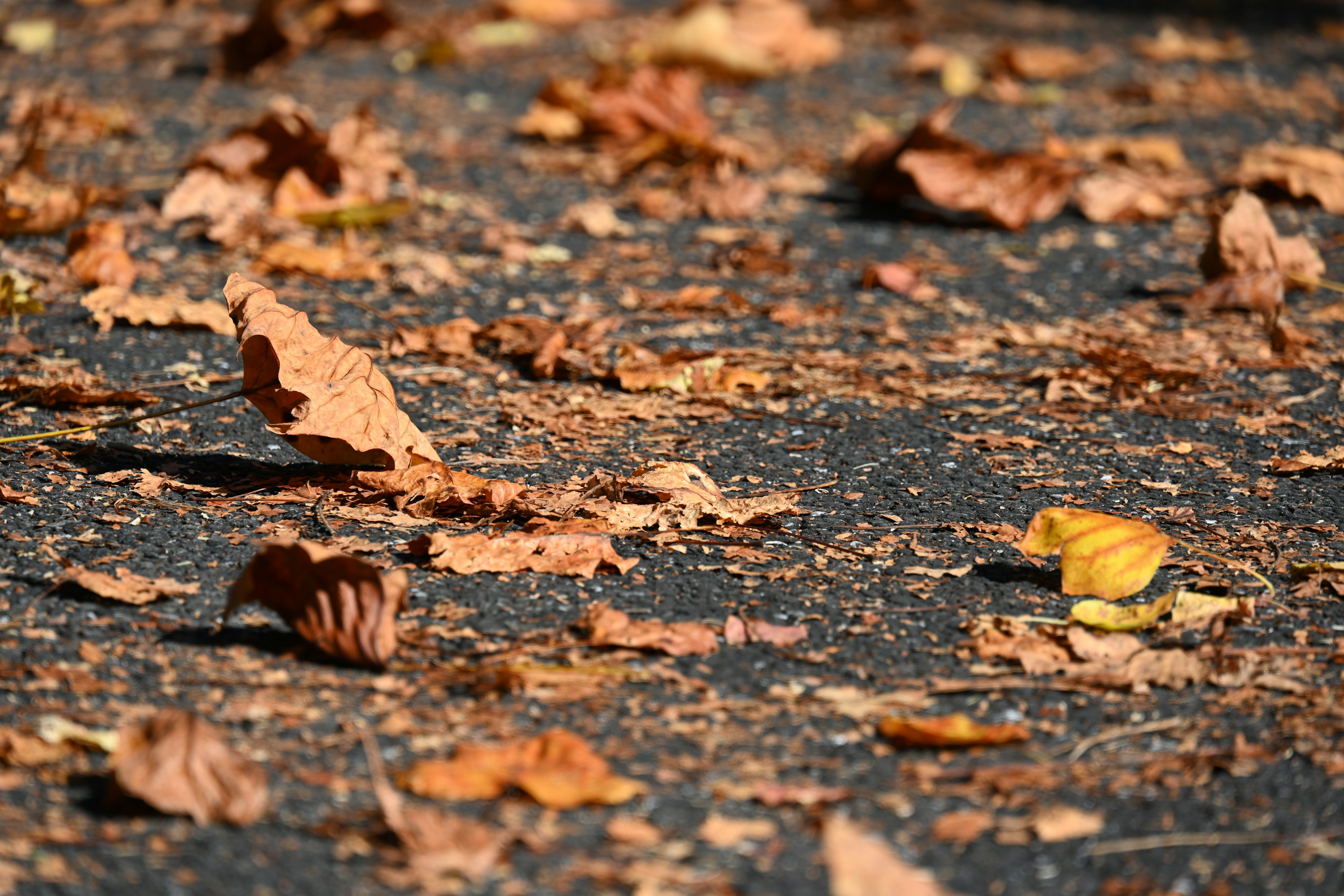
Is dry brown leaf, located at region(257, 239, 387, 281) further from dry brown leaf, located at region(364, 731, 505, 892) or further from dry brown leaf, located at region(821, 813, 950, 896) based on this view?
dry brown leaf, located at region(821, 813, 950, 896)

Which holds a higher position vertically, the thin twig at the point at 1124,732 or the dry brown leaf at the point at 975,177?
the dry brown leaf at the point at 975,177

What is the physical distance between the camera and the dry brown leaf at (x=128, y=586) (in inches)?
82.3

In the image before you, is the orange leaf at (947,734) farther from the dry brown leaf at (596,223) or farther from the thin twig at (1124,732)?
the dry brown leaf at (596,223)

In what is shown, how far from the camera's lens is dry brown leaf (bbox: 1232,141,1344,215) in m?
4.80

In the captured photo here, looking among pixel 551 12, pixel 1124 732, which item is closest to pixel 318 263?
pixel 1124 732

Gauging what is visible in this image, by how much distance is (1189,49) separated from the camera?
6.97 m

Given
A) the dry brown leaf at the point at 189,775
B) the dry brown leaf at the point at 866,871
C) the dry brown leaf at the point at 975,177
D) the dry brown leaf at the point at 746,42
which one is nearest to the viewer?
the dry brown leaf at the point at 866,871

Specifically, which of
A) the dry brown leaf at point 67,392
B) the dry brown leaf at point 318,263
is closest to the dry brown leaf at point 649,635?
the dry brown leaf at point 67,392

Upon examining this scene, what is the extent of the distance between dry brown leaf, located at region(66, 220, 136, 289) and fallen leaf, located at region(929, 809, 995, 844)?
113 inches

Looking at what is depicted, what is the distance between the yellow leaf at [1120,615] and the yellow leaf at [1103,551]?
61 mm

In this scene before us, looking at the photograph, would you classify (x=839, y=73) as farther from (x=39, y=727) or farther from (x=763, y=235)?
(x=39, y=727)

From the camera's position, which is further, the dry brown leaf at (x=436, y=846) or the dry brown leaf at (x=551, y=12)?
the dry brown leaf at (x=551, y=12)

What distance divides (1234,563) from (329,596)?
A: 1589 millimetres

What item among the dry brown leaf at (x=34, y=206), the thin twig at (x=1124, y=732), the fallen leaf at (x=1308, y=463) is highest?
the dry brown leaf at (x=34, y=206)
